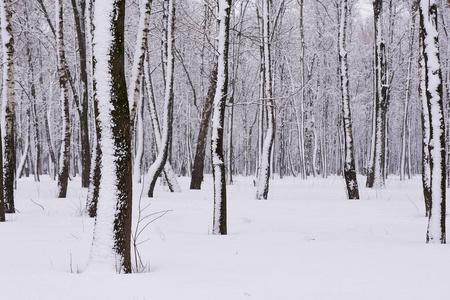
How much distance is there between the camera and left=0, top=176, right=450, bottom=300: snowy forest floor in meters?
3.09

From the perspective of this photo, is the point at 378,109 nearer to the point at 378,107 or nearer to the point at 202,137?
the point at 378,107

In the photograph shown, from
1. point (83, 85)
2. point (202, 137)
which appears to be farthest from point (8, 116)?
point (202, 137)

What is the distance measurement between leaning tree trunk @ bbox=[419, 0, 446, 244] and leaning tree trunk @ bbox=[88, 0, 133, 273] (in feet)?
13.8

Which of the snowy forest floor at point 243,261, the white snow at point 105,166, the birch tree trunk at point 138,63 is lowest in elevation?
the snowy forest floor at point 243,261

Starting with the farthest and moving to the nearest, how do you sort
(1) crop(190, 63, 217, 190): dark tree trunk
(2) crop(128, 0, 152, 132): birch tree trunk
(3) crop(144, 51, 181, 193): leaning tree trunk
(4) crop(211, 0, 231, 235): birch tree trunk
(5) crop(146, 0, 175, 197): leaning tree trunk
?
(1) crop(190, 63, 217, 190): dark tree trunk, (3) crop(144, 51, 181, 193): leaning tree trunk, (5) crop(146, 0, 175, 197): leaning tree trunk, (2) crop(128, 0, 152, 132): birch tree trunk, (4) crop(211, 0, 231, 235): birch tree trunk

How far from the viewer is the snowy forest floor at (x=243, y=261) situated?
3088 millimetres

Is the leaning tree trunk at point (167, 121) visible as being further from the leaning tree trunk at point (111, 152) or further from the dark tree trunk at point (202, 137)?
the leaning tree trunk at point (111, 152)

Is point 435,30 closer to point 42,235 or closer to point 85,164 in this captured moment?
point 42,235

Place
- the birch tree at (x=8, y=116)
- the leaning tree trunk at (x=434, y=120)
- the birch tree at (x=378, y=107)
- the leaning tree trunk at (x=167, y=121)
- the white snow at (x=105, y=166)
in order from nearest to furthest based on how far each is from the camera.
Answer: the white snow at (x=105, y=166), the leaning tree trunk at (x=434, y=120), the birch tree at (x=8, y=116), the leaning tree trunk at (x=167, y=121), the birch tree at (x=378, y=107)

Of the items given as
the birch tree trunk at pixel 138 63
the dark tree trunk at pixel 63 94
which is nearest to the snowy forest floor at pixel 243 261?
the birch tree trunk at pixel 138 63

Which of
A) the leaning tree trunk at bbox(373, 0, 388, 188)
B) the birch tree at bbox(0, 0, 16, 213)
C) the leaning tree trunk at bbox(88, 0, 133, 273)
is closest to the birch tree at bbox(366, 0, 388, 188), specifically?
the leaning tree trunk at bbox(373, 0, 388, 188)

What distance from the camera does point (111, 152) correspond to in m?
3.66

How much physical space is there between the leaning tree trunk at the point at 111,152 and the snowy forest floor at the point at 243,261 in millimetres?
259

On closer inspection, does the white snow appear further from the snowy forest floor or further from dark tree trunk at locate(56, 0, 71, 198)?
dark tree trunk at locate(56, 0, 71, 198)
